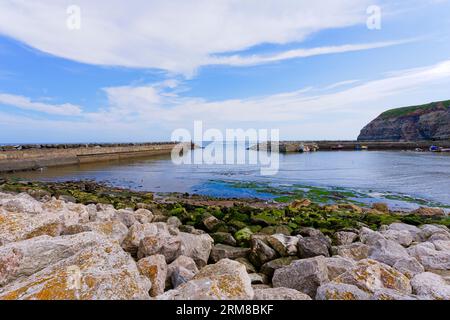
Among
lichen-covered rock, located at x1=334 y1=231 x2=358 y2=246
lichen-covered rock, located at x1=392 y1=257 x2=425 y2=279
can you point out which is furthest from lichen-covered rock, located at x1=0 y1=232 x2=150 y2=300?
lichen-covered rock, located at x1=334 y1=231 x2=358 y2=246

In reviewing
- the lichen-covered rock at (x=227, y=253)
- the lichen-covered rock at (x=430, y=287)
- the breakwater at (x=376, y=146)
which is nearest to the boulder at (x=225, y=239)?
the lichen-covered rock at (x=227, y=253)

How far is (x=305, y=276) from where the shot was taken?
3.25m

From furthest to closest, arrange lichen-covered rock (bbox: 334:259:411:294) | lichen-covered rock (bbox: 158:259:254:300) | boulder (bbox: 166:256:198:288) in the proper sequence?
boulder (bbox: 166:256:198:288) < lichen-covered rock (bbox: 334:259:411:294) < lichen-covered rock (bbox: 158:259:254:300)

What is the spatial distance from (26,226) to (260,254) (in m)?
3.46

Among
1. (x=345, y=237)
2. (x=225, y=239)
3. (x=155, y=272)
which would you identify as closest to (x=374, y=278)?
(x=155, y=272)

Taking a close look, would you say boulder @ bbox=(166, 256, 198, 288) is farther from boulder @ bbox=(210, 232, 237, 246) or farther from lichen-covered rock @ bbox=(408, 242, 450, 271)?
lichen-covered rock @ bbox=(408, 242, 450, 271)

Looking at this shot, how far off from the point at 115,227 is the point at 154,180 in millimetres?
16648

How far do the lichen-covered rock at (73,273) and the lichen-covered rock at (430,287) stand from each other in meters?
2.89

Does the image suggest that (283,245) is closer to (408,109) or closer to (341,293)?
(341,293)

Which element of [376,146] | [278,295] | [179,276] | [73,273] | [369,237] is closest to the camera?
[73,273]

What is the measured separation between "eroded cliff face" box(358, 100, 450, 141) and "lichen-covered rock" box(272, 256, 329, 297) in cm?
8540

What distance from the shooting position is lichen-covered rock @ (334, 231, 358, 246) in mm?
5734

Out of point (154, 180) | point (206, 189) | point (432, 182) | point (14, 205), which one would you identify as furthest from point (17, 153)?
Answer: point (432, 182)
